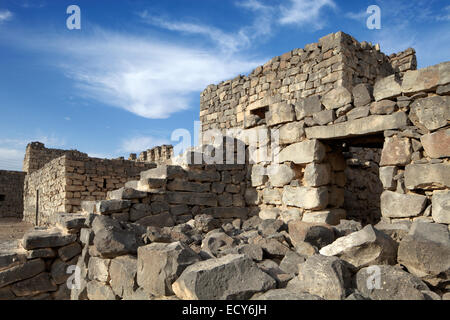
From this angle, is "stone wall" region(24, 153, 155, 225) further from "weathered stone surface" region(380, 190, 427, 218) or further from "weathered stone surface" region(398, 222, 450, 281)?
"weathered stone surface" region(398, 222, 450, 281)

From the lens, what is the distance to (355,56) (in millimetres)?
7848

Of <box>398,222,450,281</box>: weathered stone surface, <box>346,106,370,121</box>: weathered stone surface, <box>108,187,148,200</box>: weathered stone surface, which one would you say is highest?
<box>346,106,370,121</box>: weathered stone surface

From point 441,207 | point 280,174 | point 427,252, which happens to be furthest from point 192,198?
point 427,252

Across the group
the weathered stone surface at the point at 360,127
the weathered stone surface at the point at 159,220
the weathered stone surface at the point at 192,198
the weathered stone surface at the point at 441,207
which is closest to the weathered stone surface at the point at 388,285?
the weathered stone surface at the point at 441,207

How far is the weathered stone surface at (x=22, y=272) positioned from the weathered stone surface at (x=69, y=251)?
0.24 meters

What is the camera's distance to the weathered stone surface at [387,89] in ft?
12.1

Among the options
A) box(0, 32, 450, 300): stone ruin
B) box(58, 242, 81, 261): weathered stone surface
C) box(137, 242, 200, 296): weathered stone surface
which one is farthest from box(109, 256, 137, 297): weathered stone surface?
box(58, 242, 81, 261): weathered stone surface

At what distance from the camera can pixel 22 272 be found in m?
3.97

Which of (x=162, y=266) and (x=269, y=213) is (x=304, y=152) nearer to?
(x=269, y=213)

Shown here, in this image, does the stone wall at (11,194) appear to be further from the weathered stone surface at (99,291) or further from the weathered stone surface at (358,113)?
the weathered stone surface at (358,113)

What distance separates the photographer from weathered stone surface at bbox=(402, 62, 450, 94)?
3.34m

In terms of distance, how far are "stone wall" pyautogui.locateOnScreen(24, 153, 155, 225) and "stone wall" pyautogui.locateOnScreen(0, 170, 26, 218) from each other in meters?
9.33

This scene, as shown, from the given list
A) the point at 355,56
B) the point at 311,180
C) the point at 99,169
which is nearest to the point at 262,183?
the point at 311,180

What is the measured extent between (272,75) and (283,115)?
4.55 m
